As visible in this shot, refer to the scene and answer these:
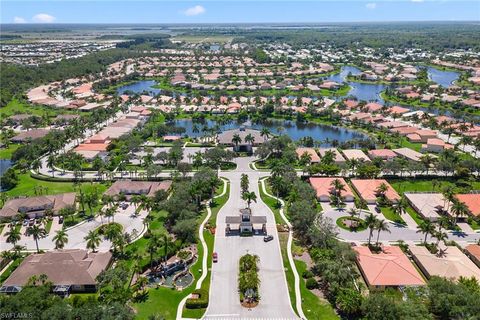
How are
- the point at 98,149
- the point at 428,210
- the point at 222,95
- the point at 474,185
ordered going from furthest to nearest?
the point at 222,95
the point at 98,149
the point at 474,185
the point at 428,210

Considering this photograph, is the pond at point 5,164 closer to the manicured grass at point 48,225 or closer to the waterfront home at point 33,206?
the waterfront home at point 33,206

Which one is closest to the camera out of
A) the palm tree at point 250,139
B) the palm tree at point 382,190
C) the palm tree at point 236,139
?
the palm tree at point 382,190

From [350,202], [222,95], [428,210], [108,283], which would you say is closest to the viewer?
[108,283]

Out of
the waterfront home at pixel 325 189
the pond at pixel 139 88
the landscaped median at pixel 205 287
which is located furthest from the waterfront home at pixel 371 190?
the pond at pixel 139 88

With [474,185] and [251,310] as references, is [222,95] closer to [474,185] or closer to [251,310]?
[474,185]

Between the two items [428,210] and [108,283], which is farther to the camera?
[428,210]

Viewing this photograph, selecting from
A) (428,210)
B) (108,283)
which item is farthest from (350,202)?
(108,283)
